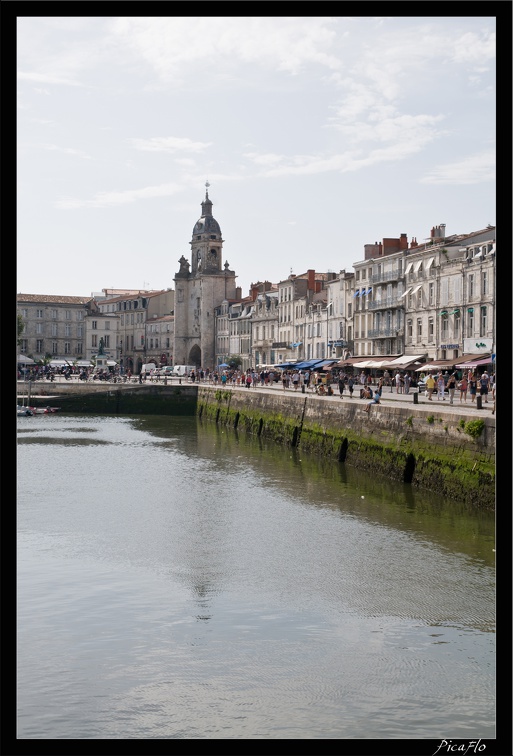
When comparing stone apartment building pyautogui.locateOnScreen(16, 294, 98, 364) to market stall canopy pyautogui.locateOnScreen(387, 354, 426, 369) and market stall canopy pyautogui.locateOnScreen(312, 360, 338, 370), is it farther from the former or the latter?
market stall canopy pyautogui.locateOnScreen(387, 354, 426, 369)

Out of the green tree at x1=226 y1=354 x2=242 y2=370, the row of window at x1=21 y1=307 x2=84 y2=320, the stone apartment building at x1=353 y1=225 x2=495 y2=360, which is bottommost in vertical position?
the green tree at x1=226 y1=354 x2=242 y2=370

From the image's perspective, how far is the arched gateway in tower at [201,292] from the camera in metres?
106

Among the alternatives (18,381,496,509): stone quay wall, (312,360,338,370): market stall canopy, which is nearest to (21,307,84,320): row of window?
(18,381,496,509): stone quay wall

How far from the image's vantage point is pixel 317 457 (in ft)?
115

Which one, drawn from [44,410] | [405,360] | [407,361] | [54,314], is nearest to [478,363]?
[407,361]

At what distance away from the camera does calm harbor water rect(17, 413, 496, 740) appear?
379 inches

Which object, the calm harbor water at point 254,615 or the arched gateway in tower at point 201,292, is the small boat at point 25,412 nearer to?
the calm harbor water at point 254,615

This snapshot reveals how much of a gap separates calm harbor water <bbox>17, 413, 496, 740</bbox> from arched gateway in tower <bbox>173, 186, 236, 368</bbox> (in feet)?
265

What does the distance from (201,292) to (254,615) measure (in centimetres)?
9471

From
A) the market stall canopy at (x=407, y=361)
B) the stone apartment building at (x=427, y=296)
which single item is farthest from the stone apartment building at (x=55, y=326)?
the market stall canopy at (x=407, y=361)

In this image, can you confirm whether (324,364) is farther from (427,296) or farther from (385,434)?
(385,434)

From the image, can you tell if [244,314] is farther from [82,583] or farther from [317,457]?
[82,583]

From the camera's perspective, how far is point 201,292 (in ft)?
350
